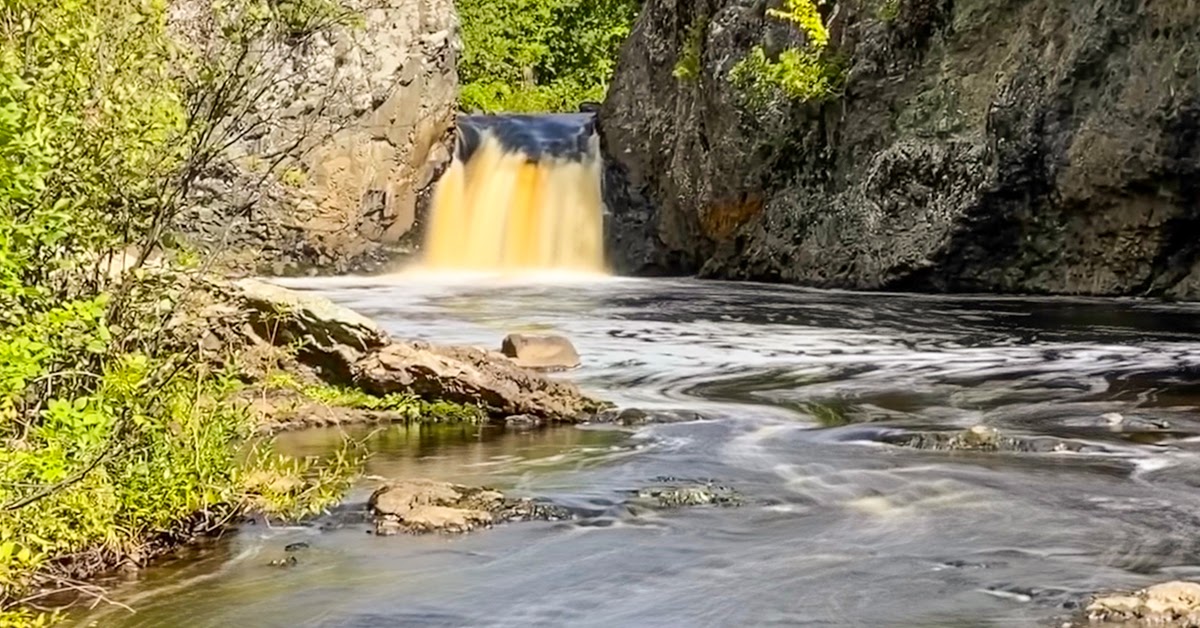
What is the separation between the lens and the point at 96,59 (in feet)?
18.8

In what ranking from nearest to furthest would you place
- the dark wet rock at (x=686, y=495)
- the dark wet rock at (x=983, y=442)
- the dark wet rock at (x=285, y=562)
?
the dark wet rock at (x=285, y=562) → the dark wet rock at (x=686, y=495) → the dark wet rock at (x=983, y=442)

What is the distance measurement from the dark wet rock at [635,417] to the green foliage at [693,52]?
16911 millimetres

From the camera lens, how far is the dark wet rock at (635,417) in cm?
1022

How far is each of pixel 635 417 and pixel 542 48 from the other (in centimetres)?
3212

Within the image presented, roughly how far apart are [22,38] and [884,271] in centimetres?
1843

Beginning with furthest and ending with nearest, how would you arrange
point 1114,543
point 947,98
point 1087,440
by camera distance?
point 947,98
point 1087,440
point 1114,543

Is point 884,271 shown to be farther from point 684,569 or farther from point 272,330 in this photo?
point 684,569

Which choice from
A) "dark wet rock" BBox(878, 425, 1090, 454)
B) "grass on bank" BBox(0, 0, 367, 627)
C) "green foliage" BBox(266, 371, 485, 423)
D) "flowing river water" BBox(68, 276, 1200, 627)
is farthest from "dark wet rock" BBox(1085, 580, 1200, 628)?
"green foliage" BBox(266, 371, 485, 423)

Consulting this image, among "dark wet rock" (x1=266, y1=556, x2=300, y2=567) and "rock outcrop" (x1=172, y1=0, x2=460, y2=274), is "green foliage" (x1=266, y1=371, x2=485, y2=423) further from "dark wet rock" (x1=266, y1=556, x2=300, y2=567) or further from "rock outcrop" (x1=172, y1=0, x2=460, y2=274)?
"rock outcrop" (x1=172, y1=0, x2=460, y2=274)

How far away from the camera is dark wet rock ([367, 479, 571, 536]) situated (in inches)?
267

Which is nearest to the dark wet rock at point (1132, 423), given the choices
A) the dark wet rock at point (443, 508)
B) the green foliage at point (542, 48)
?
the dark wet rock at point (443, 508)

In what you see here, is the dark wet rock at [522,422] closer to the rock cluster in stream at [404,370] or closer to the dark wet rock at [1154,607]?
the rock cluster in stream at [404,370]

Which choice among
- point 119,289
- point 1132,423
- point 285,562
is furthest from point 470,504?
point 1132,423

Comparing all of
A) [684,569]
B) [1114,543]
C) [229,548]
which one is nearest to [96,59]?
[229,548]
